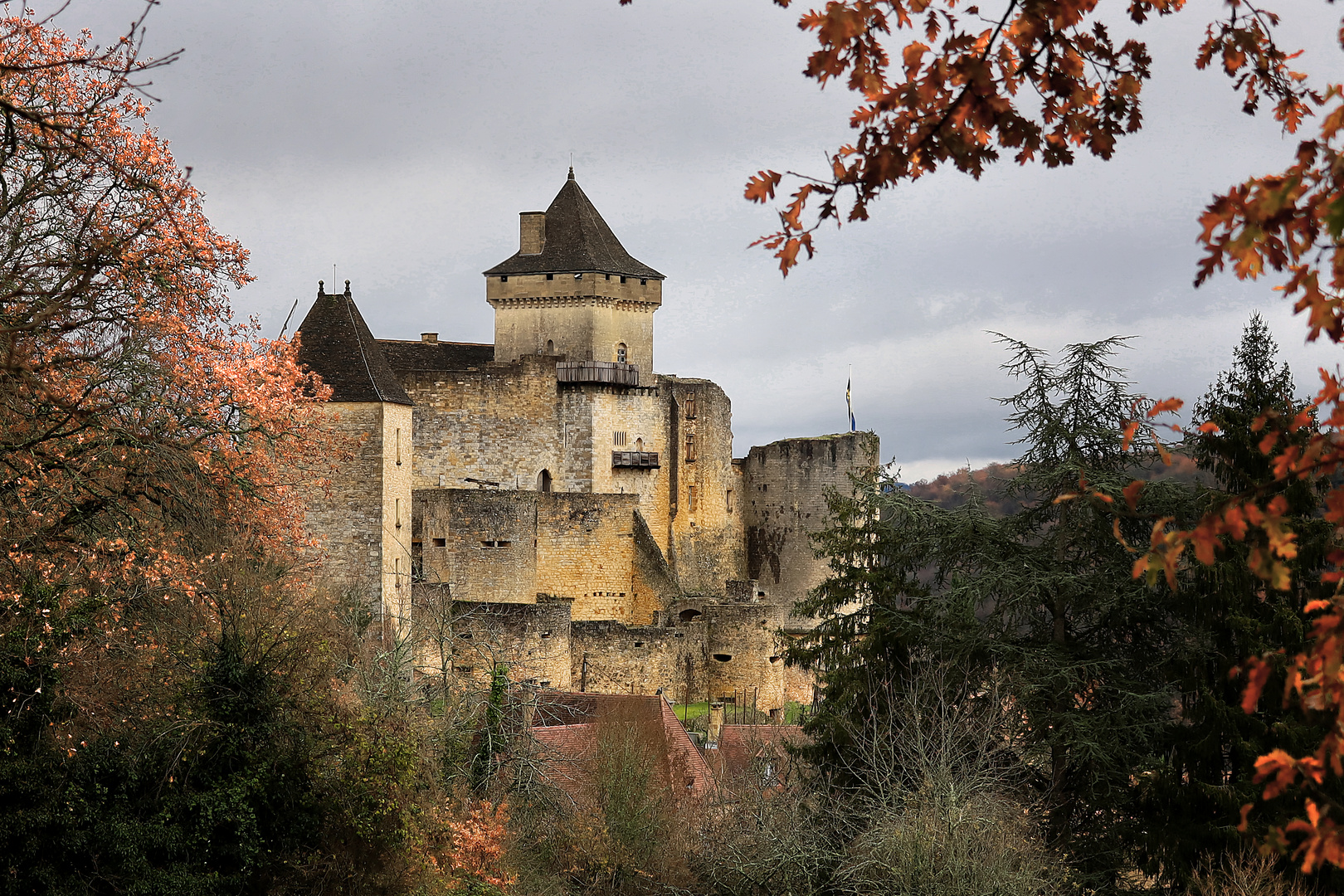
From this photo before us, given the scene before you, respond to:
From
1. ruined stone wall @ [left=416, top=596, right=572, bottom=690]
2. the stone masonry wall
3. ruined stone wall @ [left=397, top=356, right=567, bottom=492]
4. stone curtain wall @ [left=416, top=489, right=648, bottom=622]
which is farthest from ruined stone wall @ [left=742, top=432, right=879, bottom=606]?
the stone masonry wall

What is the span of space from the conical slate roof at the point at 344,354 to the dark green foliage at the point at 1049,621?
37.9 ft

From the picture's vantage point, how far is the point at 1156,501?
19438 mm

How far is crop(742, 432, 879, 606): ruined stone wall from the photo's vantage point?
45.1 m

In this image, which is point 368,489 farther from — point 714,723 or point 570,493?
point 570,493

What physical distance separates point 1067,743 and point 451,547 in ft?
65.2

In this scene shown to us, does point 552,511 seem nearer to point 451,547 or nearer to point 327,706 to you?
point 451,547

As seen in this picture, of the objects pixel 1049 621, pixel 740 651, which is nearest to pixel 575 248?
pixel 740 651

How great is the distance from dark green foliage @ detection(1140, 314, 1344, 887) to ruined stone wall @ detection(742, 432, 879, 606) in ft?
79.2

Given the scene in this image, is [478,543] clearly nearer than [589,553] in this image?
Yes

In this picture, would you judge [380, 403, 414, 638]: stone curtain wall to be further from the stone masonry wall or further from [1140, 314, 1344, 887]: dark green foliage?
[1140, 314, 1344, 887]: dark green foliage

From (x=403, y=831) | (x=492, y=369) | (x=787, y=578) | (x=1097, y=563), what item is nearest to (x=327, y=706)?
(x=403, y=831)

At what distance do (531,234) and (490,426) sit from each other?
377 inches

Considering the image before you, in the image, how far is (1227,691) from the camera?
760 inches

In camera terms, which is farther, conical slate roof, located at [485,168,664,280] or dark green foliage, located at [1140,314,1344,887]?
conical slate roof, located at [485,168,664,280]
